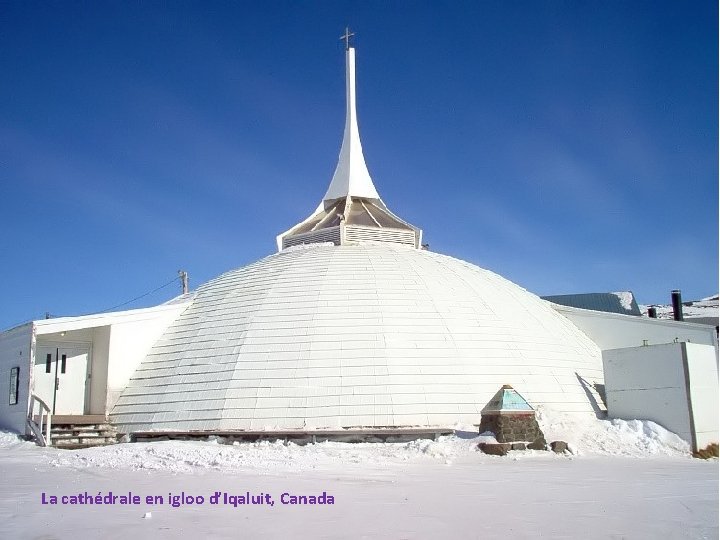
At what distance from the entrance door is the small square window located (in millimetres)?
515

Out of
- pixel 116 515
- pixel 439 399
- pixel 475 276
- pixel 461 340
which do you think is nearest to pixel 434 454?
pixel 439 399

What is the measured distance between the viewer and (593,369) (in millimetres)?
21062

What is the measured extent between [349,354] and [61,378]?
8.28m

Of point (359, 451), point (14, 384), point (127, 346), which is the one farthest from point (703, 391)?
point (14, 384)

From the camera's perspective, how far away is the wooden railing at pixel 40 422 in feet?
55.4

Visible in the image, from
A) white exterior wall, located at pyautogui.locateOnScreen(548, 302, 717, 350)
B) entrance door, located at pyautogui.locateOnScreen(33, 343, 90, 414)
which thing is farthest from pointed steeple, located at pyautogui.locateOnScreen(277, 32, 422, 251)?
entrance door, located at pyautogui.locateOnScreen(33, 343, 90, 414)

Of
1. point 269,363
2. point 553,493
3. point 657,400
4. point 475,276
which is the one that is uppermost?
point 475,276

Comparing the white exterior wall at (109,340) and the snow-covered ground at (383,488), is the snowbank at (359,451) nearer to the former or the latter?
the snow-covered ground at (383,488)

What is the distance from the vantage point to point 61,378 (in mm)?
19250

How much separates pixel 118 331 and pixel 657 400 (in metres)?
14.8

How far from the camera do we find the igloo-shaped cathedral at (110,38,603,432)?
16656 millimetres

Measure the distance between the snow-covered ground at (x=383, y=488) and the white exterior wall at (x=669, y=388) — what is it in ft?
2.03

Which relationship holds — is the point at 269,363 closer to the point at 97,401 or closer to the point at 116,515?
the point at 97,401

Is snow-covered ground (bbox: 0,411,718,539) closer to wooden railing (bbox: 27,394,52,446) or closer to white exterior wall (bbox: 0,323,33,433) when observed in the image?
wooden railing (bbox: 27,394,52,446)
